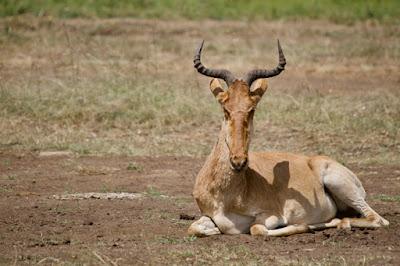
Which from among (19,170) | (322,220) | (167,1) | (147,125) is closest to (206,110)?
(147,125)

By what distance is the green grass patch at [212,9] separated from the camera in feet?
76.7

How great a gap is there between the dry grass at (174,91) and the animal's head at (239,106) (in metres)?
4.14

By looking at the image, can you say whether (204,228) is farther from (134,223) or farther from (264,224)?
(134,223)

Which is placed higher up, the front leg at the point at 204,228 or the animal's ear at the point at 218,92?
the animal's ear at the point at 218,92

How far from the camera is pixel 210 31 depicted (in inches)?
862

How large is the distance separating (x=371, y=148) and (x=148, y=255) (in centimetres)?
603

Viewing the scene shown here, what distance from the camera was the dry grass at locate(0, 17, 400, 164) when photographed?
42.5ft

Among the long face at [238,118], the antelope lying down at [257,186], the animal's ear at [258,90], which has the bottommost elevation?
the antelope lying down at [257,186]

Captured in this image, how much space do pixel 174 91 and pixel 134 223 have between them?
20.5 feet

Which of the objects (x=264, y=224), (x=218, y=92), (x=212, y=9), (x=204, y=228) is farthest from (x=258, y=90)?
(x=212, y=9)

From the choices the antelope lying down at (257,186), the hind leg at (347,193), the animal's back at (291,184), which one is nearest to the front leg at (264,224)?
the antelope lying down at (257,186)

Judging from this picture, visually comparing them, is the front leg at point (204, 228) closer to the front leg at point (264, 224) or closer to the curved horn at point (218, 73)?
the front leg at point (264, 224)

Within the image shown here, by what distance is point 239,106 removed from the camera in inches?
318

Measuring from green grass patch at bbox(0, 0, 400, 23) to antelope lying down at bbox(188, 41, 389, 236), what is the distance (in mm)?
14765
